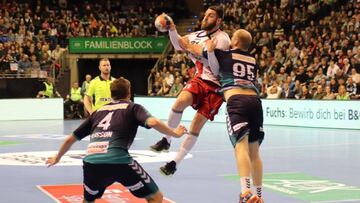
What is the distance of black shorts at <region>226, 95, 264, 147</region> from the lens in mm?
7762

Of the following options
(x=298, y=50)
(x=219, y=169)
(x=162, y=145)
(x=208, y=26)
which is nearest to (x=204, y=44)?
(x=208, y=26)

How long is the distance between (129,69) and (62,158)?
2173 centimetres

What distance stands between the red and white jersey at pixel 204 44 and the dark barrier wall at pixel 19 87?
20.3 metres

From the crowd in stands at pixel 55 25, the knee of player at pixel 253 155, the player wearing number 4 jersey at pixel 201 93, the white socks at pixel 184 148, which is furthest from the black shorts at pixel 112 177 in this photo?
the crowd in stands at pixel 55 25

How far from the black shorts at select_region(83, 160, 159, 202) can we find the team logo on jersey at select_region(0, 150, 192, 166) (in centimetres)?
635

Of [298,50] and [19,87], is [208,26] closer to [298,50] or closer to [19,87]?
[298,50]

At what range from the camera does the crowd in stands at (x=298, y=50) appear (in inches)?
872

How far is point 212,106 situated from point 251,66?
1070 mm

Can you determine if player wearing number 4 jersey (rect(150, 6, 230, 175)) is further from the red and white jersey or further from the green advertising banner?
the green advertising banner

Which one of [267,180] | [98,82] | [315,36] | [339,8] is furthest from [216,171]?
[339,8]

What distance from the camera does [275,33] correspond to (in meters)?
28.1

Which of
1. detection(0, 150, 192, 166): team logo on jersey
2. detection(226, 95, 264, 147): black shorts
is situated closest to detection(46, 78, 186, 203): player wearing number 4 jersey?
detection(226, 95, 264, 147): black shorts

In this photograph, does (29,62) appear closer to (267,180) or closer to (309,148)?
(309,148)

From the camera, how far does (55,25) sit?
105 feet
